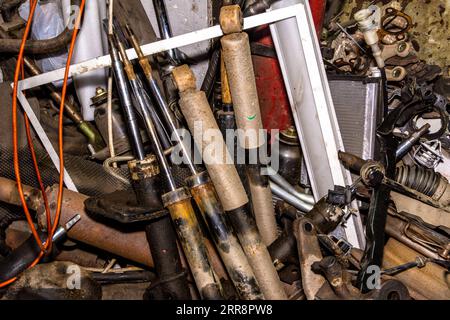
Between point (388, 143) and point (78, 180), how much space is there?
1093 millimetres

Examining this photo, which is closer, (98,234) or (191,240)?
(191,240)

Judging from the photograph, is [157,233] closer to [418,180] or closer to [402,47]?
[418,180]

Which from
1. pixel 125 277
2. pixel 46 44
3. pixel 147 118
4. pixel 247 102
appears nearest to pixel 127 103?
pixel 147 118

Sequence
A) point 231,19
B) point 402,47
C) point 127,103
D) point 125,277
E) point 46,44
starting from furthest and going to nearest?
point 402,47, point 46,44, point 125,277, point 127,103, point 231,19

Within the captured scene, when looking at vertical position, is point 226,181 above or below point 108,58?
below

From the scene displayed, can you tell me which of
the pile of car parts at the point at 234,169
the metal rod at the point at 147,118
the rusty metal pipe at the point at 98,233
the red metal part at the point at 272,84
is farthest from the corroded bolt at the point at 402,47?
the rusty metal pipe at the point at 98,233

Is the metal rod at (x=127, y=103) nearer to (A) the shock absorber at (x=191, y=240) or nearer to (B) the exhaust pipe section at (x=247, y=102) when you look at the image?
(A) the shock absorber at (x=191, y=240)

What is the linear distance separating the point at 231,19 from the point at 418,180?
88 centimetres

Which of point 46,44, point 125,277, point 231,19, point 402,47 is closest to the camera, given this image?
point 231,19

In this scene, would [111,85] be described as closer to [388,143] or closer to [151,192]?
[151,192]

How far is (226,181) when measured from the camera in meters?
1.43

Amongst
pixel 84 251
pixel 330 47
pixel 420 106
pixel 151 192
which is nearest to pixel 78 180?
pixel 84 251

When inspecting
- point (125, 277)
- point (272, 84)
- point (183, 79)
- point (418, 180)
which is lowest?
point (125, 277)
